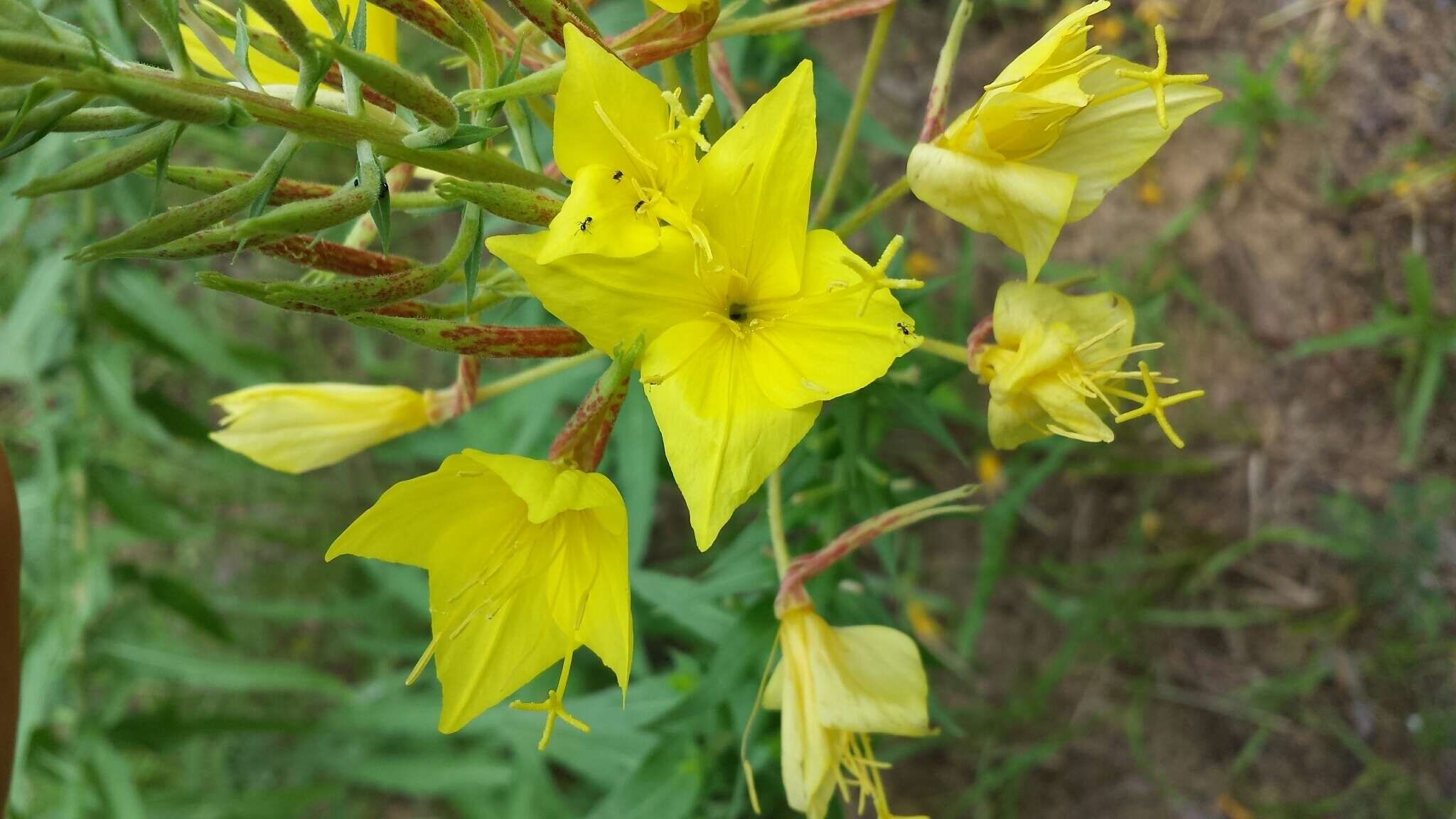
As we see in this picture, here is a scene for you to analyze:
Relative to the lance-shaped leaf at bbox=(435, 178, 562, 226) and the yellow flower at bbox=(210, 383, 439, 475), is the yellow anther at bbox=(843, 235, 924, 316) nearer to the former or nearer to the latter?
the lance-shaped leaf at bbox=(435, 178, 562, 226)

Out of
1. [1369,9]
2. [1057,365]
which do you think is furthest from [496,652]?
[1369,9]

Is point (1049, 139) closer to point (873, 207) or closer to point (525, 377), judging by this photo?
point (873, 207)

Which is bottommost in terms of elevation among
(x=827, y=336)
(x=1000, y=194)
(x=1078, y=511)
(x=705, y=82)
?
(x=1078, y=511)

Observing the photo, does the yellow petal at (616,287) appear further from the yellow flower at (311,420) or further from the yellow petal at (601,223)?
the yellow flower at (311,420)

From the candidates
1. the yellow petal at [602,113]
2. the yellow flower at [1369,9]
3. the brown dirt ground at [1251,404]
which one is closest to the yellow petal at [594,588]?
the yellow petal at [602,113]

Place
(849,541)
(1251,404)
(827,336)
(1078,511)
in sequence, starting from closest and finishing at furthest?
(827,336) < (849,541) < (1251,404) < (1078,511)

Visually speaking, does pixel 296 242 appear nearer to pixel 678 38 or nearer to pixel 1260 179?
pixel 678 38

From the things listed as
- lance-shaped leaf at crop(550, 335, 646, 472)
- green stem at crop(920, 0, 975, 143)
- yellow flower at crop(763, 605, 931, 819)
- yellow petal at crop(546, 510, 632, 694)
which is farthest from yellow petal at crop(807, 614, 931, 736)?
green stem at crop(920, 0, 975, 143)
